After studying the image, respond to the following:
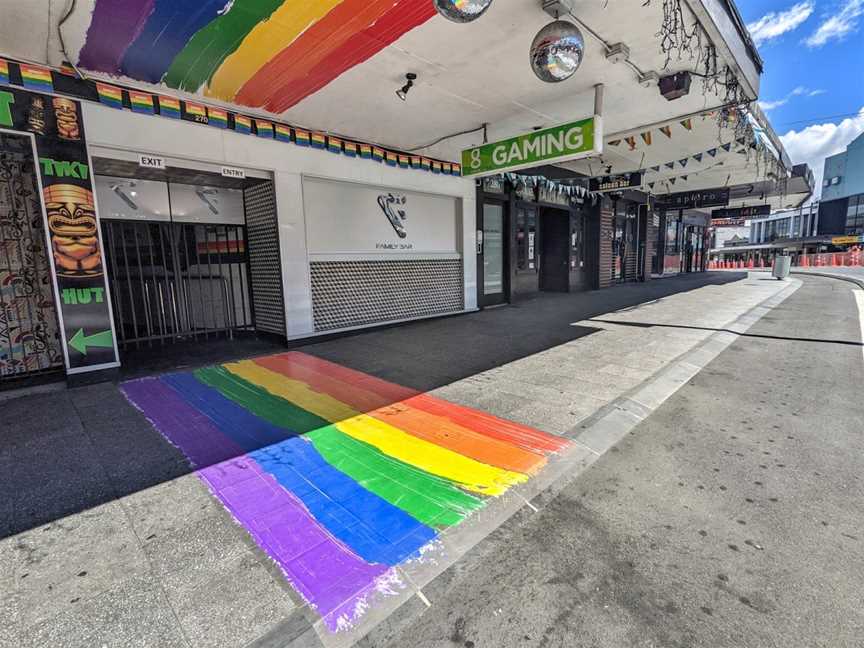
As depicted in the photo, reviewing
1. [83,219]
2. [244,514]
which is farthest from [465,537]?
[83,219]

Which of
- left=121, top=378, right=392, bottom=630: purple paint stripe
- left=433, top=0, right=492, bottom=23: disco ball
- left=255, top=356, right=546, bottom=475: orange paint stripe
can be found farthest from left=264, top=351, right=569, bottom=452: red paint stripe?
left=433, top=0, right=492, bottom=23: disco ball

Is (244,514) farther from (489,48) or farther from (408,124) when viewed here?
(408,124)

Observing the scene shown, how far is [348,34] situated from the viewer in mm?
3982

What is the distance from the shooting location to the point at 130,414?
12.5 ft

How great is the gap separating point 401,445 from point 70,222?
14.9 ft

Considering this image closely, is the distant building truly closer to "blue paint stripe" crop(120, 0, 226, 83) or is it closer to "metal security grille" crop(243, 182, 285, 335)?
"metal security grille" crop(243, 182, 285, 335)

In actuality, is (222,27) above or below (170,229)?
above

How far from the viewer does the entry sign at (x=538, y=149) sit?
209 inches

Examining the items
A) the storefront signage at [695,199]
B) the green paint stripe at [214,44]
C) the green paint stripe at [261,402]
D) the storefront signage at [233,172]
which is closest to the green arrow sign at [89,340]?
the green paint stripe at [261,402]

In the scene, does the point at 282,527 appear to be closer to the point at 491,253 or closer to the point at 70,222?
the point at 70,222

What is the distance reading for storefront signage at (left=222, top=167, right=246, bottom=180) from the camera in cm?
581

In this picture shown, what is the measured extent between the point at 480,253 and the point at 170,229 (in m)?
6.31

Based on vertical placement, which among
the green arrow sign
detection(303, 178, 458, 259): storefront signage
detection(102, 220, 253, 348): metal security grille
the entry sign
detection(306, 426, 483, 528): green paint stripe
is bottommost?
detection(306, 426, 483, 528): green paint stripe

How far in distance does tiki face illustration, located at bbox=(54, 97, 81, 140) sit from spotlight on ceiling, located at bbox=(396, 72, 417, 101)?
3.70 m
